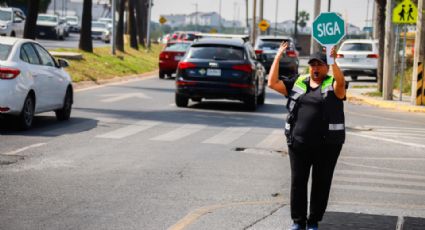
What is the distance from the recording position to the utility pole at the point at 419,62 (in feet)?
85.6

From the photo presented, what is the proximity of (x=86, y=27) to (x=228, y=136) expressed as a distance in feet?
77.0

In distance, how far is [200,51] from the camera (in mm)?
22641

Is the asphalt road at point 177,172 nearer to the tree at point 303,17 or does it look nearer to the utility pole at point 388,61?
the utility pole at point 388,61

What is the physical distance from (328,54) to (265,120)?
12192 mm

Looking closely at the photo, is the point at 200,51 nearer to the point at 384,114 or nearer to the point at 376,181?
the point at 384,114

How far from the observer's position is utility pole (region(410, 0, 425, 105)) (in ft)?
85.6

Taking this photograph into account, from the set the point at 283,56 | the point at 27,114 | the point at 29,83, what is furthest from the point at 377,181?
the point at 283,56

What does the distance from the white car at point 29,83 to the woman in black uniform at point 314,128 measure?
26.7ft

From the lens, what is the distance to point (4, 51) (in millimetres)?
15969

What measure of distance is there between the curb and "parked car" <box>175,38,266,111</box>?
503 centimetres

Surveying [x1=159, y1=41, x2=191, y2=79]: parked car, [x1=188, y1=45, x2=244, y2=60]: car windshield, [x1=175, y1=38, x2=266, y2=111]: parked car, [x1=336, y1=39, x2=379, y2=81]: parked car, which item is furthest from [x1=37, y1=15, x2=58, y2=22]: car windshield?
[x1=175, y1=38, x2=266, y2=111]: parked car

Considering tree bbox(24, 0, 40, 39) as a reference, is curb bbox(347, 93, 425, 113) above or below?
below

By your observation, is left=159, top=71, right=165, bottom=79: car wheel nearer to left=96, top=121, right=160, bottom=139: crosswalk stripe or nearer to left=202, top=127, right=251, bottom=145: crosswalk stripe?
left=96, top=121, right=160, bottom=139: crosswalk stripe

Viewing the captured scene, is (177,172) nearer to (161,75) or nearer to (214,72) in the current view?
(214,72)
